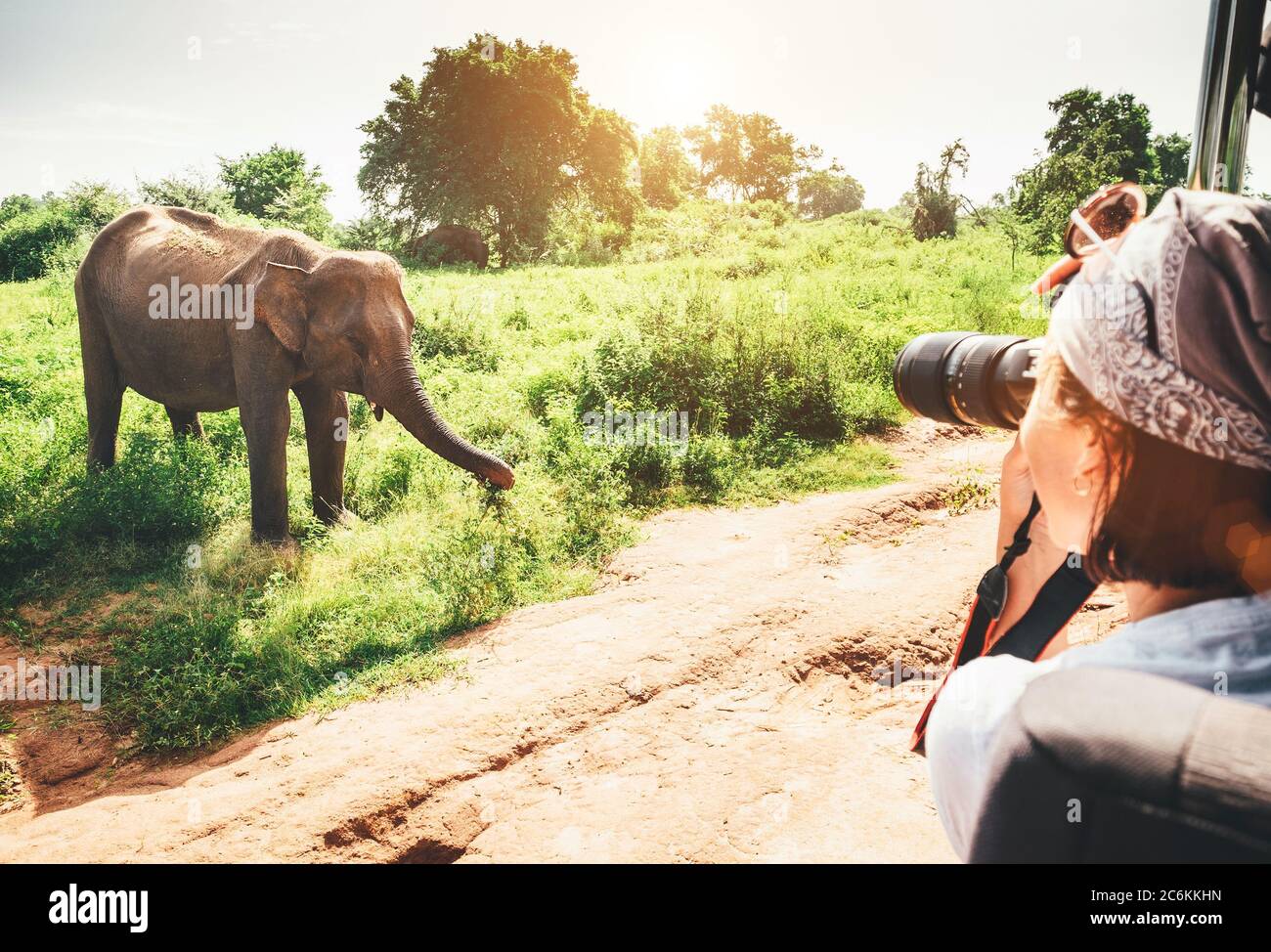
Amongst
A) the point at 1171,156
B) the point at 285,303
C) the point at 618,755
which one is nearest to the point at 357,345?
the point at 285,303

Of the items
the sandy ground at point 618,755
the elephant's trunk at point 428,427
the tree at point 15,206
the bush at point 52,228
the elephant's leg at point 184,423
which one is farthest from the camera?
the tree at point 15,206

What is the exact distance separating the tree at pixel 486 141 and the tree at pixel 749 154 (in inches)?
745

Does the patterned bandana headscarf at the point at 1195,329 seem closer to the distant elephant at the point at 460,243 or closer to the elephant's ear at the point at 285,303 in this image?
the elephant's ear at the point at 285,303

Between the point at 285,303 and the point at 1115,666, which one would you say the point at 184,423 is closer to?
the point at 285,303

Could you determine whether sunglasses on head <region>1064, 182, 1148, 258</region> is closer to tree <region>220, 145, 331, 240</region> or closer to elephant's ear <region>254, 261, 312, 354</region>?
elephant's ear <region>254, 261, 312, 354</region>

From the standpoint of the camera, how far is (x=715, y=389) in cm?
922

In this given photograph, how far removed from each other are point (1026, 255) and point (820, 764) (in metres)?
19.8

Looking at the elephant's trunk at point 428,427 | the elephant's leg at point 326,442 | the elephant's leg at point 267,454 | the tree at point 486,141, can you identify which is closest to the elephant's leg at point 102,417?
the elephant's leg at point 326,442

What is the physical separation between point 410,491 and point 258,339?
5.98 ft

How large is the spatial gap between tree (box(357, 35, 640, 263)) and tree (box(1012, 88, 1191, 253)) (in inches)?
629

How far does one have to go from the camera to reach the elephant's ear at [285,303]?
625cm

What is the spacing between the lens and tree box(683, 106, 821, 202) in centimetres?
4772
